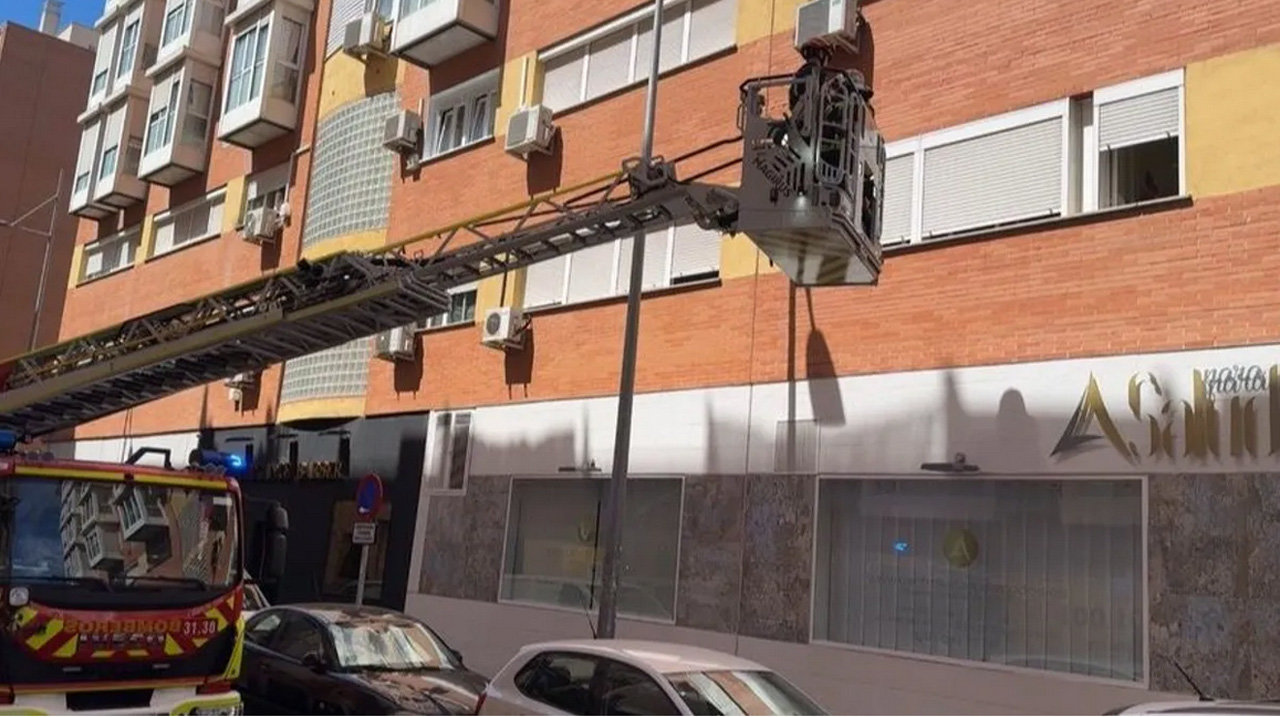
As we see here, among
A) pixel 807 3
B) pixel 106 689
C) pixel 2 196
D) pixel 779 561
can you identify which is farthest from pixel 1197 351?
pixel 2 196

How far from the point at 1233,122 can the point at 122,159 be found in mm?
28055

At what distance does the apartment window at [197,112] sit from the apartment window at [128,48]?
4.67m

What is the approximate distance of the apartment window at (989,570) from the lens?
9781 mm

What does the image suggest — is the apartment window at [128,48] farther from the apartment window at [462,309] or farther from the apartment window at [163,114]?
the apartment window at [462,309]

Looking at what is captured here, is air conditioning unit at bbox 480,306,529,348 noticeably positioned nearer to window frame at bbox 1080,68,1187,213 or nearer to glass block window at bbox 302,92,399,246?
glass block window at bbox 302,92,399,246

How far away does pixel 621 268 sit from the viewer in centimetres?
1522

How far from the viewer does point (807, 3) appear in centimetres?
1344

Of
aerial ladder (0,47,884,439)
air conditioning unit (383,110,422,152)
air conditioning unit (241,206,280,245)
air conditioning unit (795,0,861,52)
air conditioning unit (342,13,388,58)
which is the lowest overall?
aerial ladder (0,47,884,439)

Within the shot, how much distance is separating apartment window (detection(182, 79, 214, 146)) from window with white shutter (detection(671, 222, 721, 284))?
17607 mm

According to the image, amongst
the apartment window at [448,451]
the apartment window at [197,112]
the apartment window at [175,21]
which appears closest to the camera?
the apartment window at [448,451]

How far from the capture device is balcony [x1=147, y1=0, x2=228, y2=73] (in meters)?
27.6

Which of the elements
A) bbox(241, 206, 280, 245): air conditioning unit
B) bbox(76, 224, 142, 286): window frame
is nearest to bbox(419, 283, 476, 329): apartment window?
bbox(241, 206, 280, 245): air conditioning unit

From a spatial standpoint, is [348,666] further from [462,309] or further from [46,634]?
[462,309]

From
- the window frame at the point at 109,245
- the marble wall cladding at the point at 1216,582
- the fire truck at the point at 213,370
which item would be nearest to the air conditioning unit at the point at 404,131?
the fire truck at the point at 213,370
